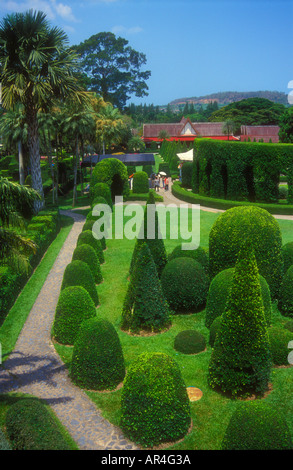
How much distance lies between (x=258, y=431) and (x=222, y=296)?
5841 mm

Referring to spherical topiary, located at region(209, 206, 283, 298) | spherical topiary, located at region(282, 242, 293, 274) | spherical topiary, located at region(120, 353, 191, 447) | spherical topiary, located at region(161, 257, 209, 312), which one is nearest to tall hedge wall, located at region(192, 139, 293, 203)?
spherical topiary, located at region(282, 242, 293, 274)

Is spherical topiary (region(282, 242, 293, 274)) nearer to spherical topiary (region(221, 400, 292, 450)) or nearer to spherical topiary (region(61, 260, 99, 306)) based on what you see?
spherical topiary (region(61, 260, 99, 306))

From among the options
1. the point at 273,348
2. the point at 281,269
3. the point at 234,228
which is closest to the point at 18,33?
the point at 234,228

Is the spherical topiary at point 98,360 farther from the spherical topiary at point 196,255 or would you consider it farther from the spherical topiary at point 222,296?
the spherical topiary at point 196,255

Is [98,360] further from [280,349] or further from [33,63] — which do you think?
[33,63]

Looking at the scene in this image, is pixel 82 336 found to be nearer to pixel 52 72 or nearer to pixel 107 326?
pixel 107 326

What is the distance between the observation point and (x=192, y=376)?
448 inches

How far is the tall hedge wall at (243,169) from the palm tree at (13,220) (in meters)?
23.5

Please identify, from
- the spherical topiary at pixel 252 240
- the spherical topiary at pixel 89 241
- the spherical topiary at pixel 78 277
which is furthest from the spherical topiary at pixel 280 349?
the spherical topiary at pixel 89 241

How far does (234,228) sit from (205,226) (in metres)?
12.5

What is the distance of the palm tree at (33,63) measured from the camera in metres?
25.9

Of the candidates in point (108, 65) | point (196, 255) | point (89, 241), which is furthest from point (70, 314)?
point (108, 65)

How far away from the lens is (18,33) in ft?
85.6

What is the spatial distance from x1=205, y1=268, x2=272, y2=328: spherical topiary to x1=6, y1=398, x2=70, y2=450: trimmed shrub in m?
6.42
